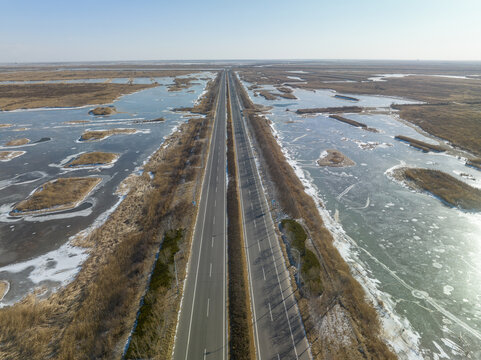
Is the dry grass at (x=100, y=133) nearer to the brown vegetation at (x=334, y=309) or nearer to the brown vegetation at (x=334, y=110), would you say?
the brown vegetation at (x=334, y=309)

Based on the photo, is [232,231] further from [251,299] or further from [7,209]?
[7,209]

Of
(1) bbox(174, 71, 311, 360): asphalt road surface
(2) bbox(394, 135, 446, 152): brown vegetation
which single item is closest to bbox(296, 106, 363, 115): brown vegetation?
(2) bbox(394, 135, 446, 152): brown vegetation

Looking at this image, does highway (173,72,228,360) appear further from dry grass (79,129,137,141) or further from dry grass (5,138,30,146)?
dry grass (5,138,30,146)

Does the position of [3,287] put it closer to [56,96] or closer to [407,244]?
[407,244]

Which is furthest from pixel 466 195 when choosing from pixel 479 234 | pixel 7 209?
pixel 7 209

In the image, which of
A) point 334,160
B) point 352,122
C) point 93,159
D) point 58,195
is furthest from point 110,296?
point 352,122

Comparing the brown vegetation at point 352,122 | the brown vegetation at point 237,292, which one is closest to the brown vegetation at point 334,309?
the brown vegetation at point 237,292
